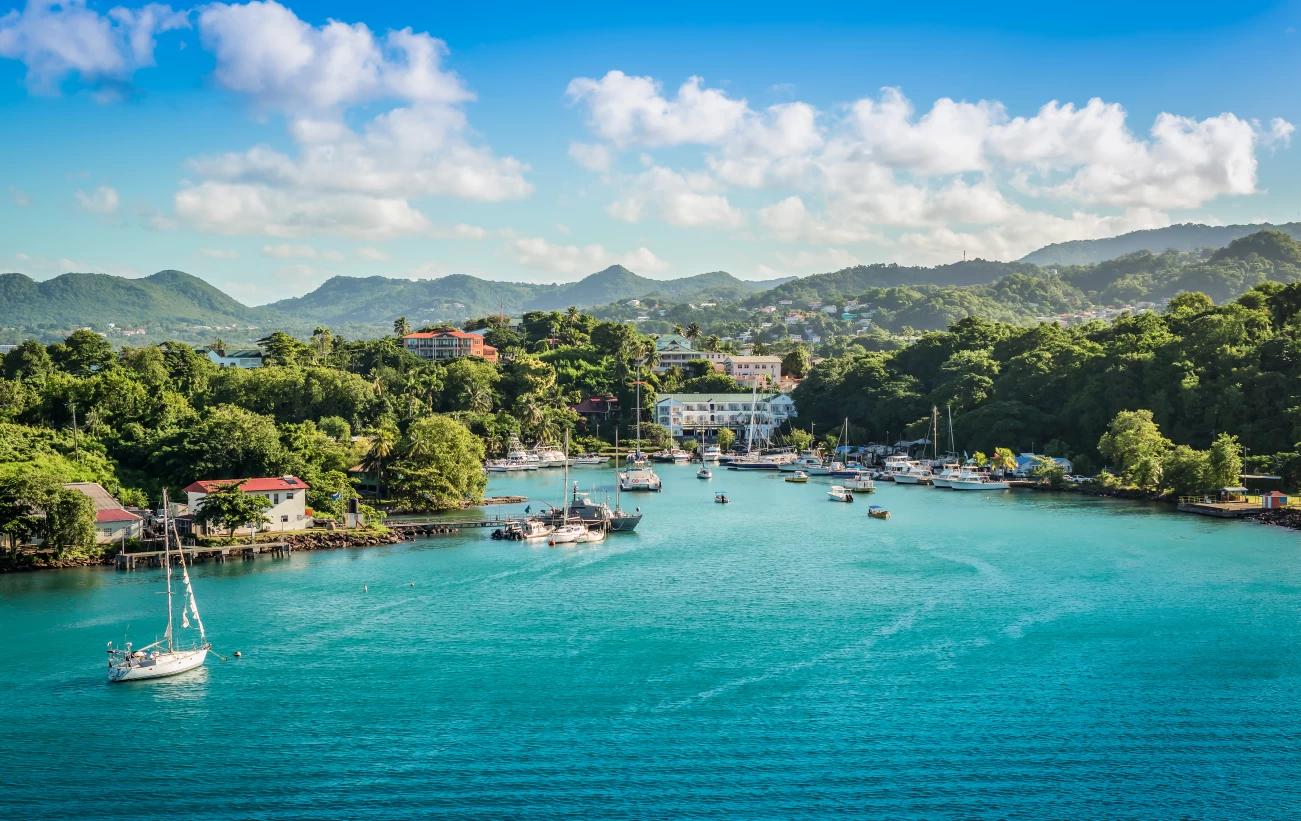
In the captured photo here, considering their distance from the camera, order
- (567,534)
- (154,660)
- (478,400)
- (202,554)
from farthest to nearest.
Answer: (478,400)
(567,534)
(202,554)
(154,660)

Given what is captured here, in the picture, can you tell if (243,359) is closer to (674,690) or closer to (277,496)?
(277,496)

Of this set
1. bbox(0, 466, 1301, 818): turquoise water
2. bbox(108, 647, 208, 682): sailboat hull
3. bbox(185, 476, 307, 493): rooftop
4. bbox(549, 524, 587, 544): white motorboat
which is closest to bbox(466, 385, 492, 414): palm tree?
bbox(549, 524, 587, 544): white motorboat

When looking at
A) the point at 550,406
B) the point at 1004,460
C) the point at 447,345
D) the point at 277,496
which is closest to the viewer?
the point at 277,496

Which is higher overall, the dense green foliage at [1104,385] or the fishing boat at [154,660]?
the dense green foliage at [1104,385]

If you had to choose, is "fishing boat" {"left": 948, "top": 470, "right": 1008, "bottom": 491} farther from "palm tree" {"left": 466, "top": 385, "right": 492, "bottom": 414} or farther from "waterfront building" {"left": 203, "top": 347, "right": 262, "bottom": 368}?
"waterfront building" {"left": 203, "top": 347, "right": 262, "bottom": 368}

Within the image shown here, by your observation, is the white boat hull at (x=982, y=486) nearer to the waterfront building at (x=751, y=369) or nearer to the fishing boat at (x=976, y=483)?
the fishing boat at (x=976, y=483)

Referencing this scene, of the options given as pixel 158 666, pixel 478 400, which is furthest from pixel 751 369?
pixel 158 666

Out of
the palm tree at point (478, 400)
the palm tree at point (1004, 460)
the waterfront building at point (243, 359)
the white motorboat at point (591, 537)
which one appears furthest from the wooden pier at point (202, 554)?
the waterfront building at point (243, 359)
